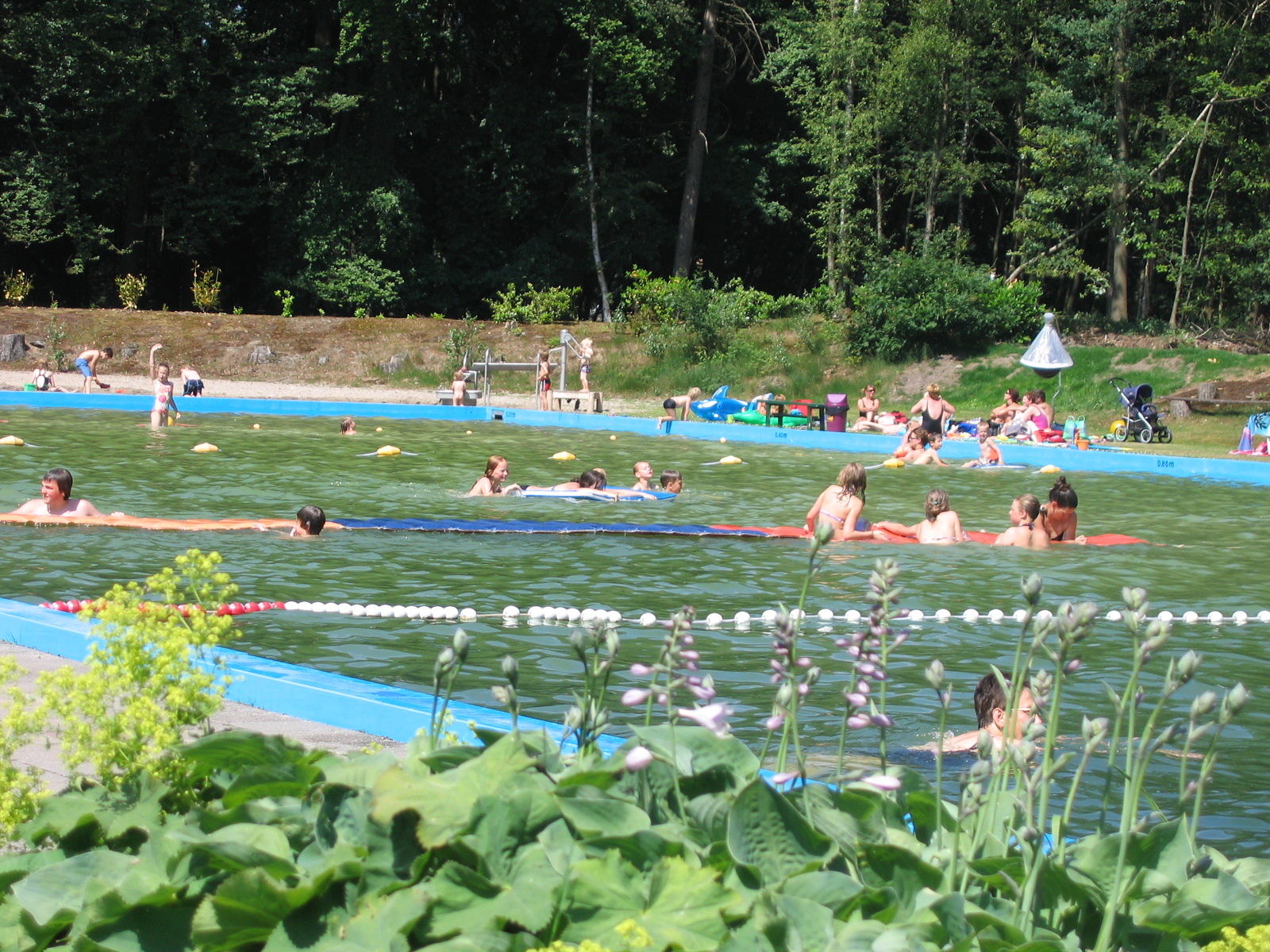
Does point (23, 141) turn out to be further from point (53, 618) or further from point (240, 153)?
point (53, 618)

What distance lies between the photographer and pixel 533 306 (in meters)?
36.5

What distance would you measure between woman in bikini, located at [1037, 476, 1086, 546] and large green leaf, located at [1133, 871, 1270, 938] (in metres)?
10.2

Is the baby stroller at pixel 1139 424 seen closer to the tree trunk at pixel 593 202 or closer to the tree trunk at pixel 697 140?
the tree trunk at pixel 593 202

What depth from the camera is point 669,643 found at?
252 centimetres

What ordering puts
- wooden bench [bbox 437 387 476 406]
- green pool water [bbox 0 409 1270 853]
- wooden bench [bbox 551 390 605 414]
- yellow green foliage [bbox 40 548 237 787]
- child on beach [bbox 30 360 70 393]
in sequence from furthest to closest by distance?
wooden bench [bbox 437 387 476 406], wooden bench [bbox 551 390 605 414], child on beach [bbox 30 360 70 393], green pool water [bbox 0 409 1270 853], yellow green foliage [bbox 40 548 237 787]

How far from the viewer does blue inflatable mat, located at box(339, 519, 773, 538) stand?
41.9ft

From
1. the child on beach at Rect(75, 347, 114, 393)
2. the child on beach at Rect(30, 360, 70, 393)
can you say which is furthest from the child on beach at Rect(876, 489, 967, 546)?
the child on beach at Rect(75, 347, 114, 393)

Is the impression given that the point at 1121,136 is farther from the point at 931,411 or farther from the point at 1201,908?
the point at 1201,908

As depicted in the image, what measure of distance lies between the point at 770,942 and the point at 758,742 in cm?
388

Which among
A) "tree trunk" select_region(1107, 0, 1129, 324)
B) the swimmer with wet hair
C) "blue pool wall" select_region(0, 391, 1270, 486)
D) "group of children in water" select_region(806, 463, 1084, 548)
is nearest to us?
the swimmer with wet hair

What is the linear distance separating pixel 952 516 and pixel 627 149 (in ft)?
101

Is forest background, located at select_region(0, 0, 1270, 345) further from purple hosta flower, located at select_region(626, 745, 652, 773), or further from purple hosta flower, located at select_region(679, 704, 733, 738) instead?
purple hosta flower, located at select_region(626, 745, 652, 773)

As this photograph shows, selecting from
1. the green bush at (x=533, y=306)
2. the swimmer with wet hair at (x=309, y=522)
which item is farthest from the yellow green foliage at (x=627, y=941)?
the green bush at (x=533, y=306)

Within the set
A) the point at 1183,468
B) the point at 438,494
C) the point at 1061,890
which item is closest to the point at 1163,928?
the point at 1061,890
